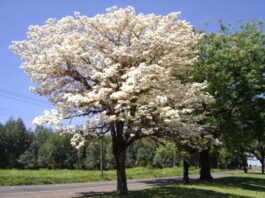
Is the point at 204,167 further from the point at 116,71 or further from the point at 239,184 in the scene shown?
the point at 116,71

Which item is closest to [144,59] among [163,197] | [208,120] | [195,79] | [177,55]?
[177,55]

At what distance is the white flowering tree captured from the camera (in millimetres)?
19344

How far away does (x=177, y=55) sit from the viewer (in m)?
21.8

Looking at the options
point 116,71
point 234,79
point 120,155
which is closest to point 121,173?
point 120,155

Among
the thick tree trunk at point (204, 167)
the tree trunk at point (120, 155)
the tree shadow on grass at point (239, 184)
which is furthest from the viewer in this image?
the thick tree trunk at point (204, 167)

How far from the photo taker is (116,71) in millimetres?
19203

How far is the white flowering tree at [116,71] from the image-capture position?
762 inches

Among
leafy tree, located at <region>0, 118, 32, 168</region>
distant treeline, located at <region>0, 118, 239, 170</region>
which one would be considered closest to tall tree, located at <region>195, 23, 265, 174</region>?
distant treeline, located at <region>0, 118, 239, 170</region>

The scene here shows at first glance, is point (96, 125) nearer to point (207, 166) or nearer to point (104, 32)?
point (104, 32)

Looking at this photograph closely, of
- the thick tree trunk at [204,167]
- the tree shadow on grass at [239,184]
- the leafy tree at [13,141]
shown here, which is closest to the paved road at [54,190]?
the thick tree trunk at [204,167]

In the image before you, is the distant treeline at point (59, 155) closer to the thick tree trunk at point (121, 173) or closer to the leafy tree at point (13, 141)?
the leafy tree at point (13, 141)

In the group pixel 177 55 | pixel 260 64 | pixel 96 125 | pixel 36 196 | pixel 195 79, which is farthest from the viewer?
pixel 260 64

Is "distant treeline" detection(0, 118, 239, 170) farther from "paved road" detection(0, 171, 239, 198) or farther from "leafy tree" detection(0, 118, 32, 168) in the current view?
"paved road" detection(0, 171, 239, 198)

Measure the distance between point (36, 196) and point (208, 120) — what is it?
14094mm
